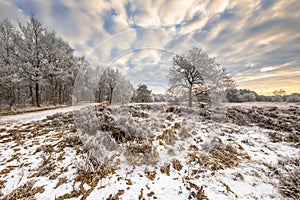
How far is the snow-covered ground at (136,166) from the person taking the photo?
286 centimetres

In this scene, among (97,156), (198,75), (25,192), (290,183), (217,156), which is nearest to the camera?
(25,192)

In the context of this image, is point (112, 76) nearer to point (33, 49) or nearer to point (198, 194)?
point (198, 194)

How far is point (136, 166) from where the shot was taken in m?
3.84

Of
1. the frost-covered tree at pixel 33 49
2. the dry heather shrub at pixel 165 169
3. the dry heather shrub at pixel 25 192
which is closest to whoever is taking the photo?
the dry heather shrub at pixel 25 192

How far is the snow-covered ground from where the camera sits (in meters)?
2.86

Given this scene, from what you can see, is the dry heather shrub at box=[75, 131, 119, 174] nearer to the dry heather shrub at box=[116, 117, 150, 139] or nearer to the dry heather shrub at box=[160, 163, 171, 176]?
the dry heather shrub at box=[116, 117, 150, 139]

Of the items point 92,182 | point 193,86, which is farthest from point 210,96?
point 92,182

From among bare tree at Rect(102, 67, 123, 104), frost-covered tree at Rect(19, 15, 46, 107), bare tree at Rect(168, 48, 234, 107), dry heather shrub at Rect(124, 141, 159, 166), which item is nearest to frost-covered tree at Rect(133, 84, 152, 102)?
bare tree at Rect(102, 67, 123, 104)

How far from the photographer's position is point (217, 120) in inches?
397

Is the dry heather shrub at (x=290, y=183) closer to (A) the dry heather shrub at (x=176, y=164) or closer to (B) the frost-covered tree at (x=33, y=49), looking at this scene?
(A) the dry heather shrub at (x=176, y=164)

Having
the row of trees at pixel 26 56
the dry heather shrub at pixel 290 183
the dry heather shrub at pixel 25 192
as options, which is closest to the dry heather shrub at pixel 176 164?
the dry heather shrub at pixel 290 183

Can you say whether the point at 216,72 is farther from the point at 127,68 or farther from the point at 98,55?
the point at 98,55

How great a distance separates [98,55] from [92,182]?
17.2ft

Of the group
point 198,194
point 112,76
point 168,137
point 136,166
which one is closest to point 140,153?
point 136,166
